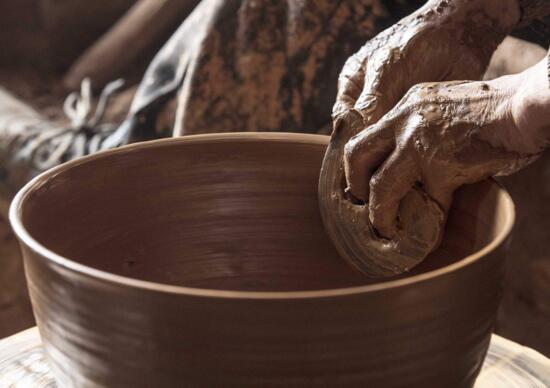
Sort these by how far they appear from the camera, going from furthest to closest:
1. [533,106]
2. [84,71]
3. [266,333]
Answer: [84,71] < [533,106] < [266,333]

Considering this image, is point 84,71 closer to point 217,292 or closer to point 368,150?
point 368,150

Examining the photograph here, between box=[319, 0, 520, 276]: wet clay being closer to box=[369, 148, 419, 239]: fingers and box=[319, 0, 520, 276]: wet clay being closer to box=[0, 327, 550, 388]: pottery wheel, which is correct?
box=[369, 148, 419, 239]: fingers

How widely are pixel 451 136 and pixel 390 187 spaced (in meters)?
0.08

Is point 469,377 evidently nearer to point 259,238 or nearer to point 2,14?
point 259,238

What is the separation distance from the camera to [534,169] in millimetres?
1292

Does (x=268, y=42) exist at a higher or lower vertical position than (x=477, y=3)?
lower

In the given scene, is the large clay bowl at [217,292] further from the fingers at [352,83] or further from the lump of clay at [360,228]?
the fingers at [352,83]

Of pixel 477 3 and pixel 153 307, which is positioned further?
pixel 477 3

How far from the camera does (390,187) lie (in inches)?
34.4

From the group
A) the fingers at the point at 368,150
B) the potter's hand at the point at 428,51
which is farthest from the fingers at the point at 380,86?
the fingers at the point at 368,150

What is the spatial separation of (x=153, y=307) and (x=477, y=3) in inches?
27.9

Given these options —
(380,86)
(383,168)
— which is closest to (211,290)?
(383,168)

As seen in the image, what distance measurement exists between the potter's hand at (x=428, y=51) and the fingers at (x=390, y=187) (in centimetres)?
16

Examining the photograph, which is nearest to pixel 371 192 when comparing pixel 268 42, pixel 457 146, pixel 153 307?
pixel 457 146
